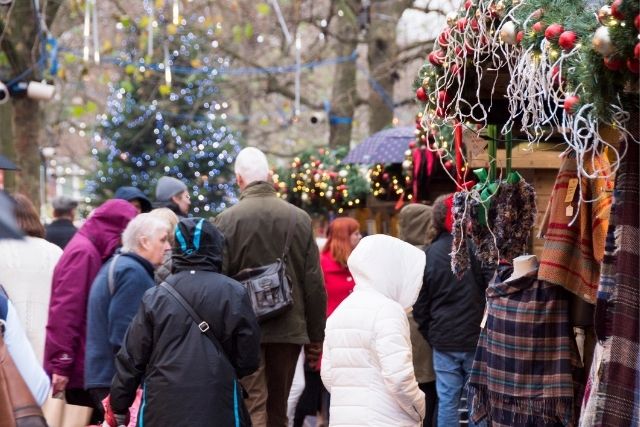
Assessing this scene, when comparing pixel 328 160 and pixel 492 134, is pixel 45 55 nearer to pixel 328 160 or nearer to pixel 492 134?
pixel 328 160

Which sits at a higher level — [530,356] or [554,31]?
[554,31]

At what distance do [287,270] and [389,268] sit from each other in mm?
1912

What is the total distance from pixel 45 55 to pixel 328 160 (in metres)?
4.19

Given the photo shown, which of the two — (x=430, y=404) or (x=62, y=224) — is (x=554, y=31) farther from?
(x=62, y=224)

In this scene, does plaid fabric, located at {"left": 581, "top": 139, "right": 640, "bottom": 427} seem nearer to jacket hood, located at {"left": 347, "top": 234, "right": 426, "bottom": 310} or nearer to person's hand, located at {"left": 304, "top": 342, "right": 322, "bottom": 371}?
jacket hood, located at {"left": 347, "top": 234, "right": 426, "bottom": 310}

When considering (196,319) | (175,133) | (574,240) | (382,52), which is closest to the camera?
(574,240)

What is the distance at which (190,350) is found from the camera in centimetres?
625

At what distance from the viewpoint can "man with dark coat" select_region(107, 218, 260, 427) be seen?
6.23 meters

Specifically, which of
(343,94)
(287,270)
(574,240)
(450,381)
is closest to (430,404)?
(450,381)

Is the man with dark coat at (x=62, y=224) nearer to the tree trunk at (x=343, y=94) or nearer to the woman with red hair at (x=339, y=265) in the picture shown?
the woman with red hair at (x=339, y=265)

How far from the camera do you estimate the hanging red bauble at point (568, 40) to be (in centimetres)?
397

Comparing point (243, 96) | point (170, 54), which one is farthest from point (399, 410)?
point (243, 96)

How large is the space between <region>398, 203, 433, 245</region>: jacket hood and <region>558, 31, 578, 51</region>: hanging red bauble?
18.7 feet

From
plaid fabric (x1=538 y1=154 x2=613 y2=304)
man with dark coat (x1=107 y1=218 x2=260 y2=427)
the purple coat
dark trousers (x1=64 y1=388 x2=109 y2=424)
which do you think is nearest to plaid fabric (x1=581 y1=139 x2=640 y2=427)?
plaid fabric (x1=538 y1=154 x2=613 y2=304)
